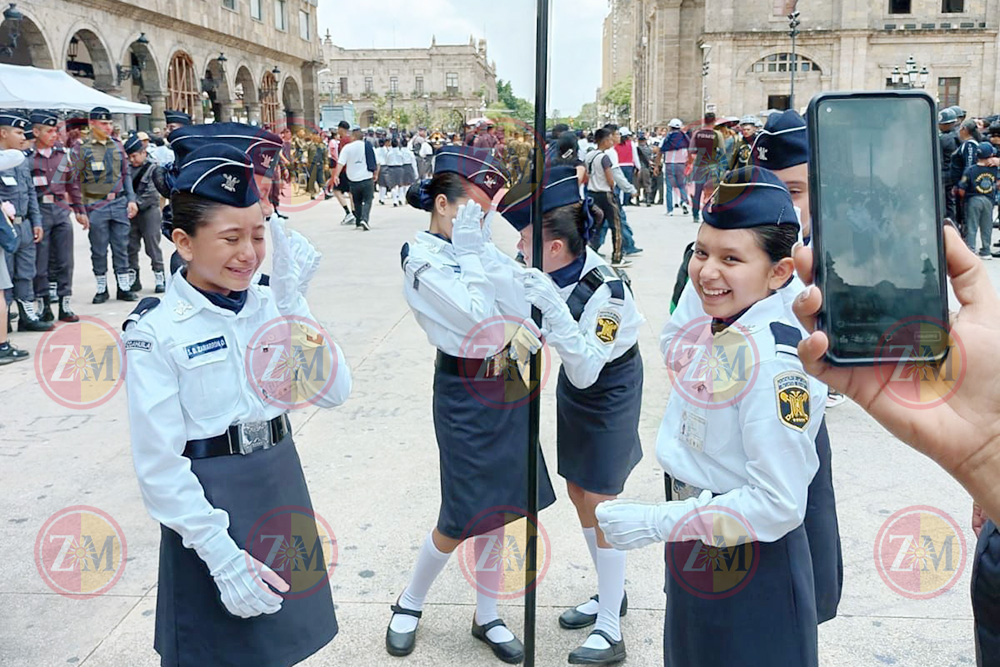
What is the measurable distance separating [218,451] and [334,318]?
6.29 m

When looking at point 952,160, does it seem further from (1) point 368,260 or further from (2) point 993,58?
(2) point 993,58

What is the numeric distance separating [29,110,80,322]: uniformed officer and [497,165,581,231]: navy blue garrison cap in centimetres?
669

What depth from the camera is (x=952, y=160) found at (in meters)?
11.6

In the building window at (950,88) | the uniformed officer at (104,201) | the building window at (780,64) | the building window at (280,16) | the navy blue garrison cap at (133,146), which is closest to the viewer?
the uniformed officer at (104,201)

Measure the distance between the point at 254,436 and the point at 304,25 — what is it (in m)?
40.3

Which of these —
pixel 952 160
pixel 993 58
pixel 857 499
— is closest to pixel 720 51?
pixel 993 58

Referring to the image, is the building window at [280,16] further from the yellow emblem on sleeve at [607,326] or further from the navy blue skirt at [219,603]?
the navy blue skirt at [219,603]

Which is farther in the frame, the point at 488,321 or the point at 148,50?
the point at 148,50

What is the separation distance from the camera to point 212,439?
214cm

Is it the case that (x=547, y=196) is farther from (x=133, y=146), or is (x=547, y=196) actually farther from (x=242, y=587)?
(x=133, y=146)

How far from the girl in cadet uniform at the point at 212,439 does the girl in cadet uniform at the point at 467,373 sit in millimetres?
773

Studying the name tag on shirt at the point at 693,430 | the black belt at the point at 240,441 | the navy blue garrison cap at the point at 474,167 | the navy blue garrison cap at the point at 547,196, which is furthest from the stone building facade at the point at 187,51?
the name tag on shirt at the point at 693,430

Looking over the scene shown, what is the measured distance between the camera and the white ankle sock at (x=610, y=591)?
3.07m

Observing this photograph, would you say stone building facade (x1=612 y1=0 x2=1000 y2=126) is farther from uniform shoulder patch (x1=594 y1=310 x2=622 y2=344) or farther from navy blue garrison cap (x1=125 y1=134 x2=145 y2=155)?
uniform shoulder patch (x1=594 y1=310 x2=622 y2=344)
